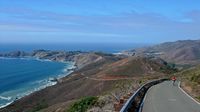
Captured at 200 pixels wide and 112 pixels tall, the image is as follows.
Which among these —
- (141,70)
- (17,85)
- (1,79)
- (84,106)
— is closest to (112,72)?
(141,70)

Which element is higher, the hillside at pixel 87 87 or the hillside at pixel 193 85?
the hillside at pixel 193 85

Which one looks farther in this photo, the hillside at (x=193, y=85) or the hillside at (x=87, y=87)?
the hillside at (x=87, y=87)

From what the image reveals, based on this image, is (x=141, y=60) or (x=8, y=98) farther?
(x=141, y=60)

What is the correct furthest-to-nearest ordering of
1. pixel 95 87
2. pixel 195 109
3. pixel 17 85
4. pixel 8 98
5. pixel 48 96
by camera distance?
pixel 17 85 → pixel 8 98 → pixel 48 96 → pixel 95 87 → pixel 195 109

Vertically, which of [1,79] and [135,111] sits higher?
[135,111]

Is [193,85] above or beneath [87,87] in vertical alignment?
above

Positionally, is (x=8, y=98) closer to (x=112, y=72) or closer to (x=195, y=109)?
(x=112, y=72)

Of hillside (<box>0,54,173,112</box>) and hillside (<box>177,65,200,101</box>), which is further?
hillside (<box>0,54,173,112</box>)

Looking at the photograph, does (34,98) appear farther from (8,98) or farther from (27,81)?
(27,81)

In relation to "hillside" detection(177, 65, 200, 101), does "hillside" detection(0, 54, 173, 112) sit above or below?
below

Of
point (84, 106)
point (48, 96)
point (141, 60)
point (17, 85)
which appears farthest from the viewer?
point (17, 85)

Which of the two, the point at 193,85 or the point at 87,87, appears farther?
the point at 87,87
